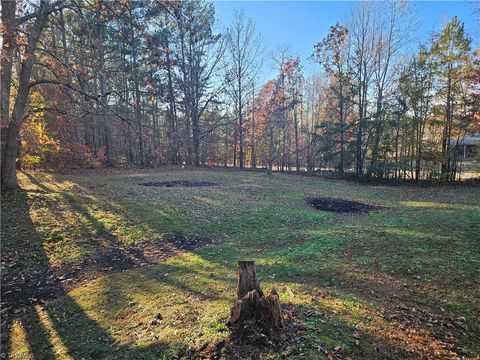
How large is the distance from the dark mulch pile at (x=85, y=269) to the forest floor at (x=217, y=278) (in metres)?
0.02

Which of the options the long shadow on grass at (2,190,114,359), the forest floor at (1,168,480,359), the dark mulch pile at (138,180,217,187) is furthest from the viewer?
the dark mulch pile at (138,180,217,187)

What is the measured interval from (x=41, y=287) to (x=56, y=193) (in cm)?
575

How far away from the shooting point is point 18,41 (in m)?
5.60

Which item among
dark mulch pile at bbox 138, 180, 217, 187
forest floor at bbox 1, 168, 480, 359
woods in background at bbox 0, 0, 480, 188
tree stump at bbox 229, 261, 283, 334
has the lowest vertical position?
forest floor at bbox 1, 168, 480, 359

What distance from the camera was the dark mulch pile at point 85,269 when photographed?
15.2 feet

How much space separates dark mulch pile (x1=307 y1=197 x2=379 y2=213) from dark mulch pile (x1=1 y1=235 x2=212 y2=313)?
5622mm

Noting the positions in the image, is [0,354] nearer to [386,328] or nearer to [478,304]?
[386,328]

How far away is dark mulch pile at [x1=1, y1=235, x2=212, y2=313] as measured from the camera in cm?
462

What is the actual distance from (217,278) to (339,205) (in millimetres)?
7903

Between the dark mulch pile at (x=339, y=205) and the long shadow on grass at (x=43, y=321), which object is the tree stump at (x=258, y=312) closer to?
the long shadow on grass at (x=43, y=321)

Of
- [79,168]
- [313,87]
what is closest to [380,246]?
[79,168]

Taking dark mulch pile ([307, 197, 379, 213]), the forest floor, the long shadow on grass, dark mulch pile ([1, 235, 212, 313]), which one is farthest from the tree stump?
dark mulch pile ([307, 197, 379, 213])

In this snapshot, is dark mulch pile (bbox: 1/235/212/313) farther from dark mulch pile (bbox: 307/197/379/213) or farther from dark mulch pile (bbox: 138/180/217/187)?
dark mulch pile (bbox: 138/180/217/187)

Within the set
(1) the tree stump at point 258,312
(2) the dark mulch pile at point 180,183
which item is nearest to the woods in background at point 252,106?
(2) the dark mulch pile at point 180,183
